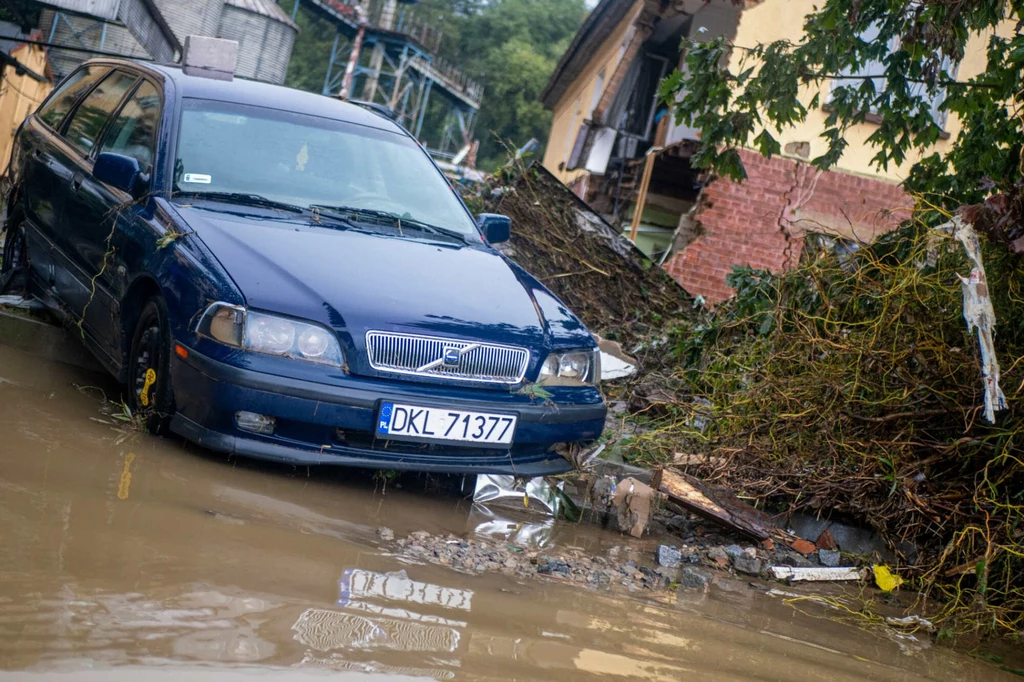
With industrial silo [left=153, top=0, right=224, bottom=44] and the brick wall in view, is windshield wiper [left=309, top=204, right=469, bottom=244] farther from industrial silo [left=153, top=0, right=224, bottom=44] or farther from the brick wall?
industrial silo [left=153, top=0, right=224, bottom=44]

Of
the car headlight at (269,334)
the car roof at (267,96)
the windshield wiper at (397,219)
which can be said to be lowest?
the car headlight at (269,334)

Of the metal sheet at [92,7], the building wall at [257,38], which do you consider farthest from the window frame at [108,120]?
the building wall at [257,38]

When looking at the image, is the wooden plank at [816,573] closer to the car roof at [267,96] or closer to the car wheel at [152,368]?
the car wheel at [152,368]

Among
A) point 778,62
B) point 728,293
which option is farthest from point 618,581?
point 728,293

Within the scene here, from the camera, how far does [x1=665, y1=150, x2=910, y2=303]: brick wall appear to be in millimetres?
13055

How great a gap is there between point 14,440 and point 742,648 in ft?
8.85

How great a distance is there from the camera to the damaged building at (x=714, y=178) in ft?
42.6

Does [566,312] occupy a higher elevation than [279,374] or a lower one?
higher

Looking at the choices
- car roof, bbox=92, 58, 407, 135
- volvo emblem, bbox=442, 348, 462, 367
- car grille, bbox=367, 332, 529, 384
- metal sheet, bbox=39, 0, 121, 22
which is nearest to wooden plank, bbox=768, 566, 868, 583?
car grille, bbox=367, 332, 529, 384

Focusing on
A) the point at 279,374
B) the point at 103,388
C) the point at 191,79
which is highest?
the point at 191,79

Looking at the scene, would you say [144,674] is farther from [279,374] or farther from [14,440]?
[14,440]

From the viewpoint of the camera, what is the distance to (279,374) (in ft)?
12.4

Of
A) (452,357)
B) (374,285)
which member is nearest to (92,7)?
(374,285)

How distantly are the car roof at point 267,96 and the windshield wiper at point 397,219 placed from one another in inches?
30.7
